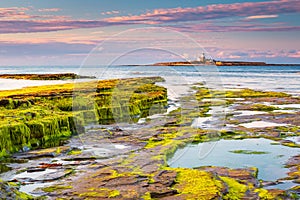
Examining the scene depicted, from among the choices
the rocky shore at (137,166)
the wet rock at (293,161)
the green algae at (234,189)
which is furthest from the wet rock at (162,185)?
the wet rock at (293,161)

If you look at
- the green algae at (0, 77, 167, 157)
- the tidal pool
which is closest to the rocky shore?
the green algae at (0, 77, 167, 157)

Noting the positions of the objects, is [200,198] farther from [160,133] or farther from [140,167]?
[160,133]

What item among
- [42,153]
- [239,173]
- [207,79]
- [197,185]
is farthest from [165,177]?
[207,79]

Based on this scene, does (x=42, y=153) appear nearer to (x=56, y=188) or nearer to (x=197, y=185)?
(x=56, y=188)

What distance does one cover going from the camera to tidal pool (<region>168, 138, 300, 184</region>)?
15.1m

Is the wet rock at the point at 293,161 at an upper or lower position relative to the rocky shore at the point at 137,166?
lower

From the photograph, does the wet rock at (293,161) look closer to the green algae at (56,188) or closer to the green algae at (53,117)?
the green algae at (56,188)

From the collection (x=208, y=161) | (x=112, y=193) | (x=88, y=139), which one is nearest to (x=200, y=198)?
(x=112, y=193)

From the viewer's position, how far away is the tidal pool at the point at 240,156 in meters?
15.1

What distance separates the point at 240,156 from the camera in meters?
17.0

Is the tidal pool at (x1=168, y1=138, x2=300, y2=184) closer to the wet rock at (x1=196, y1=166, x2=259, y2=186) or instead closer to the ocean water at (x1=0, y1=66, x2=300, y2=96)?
the wet rock at (x1=196, y1=166, x2=259, y2=186)

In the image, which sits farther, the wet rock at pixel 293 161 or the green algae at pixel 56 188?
the wet rock at pixel 293 161

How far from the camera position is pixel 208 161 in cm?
1620

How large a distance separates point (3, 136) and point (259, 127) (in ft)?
48.7
